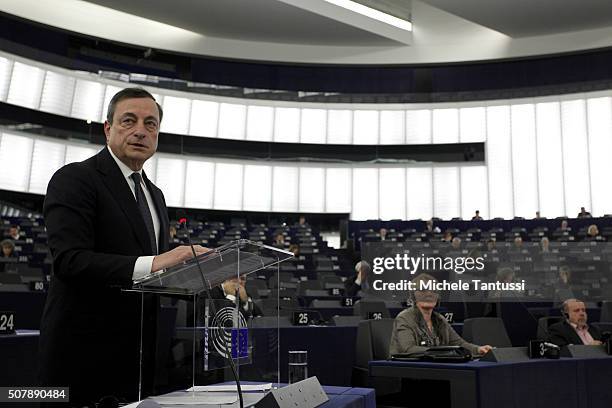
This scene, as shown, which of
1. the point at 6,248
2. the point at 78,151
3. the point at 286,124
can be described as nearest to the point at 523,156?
the point at 286,124

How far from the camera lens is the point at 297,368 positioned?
78.0 inches

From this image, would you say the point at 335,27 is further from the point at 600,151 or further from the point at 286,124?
the point at 600,151

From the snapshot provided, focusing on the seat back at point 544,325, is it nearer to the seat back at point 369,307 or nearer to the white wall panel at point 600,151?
the seat back at point 369,307

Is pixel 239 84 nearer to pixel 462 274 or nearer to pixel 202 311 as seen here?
pixel 462 274

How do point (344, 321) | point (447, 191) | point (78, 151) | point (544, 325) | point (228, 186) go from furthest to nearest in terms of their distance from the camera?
point (447, 191), point (228, 186), point (78, 151), point (344, 321), point (544, 325)

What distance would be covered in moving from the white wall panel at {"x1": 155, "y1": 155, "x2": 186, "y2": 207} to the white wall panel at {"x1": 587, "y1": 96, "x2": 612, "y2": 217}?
12.2 meters

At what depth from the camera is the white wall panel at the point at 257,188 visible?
20109 millimetres

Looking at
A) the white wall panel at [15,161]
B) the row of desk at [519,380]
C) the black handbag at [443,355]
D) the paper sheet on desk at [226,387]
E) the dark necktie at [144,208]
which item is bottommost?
A: the row of desk at [519,380]

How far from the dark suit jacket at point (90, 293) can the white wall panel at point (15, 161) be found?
15.7m

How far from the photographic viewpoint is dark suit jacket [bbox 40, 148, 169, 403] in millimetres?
1582

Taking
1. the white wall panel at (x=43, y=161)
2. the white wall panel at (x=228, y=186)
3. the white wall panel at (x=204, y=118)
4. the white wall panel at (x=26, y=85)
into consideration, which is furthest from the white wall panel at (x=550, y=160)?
the white wall panel at (x=26, y=85)

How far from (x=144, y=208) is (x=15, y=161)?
15.9m

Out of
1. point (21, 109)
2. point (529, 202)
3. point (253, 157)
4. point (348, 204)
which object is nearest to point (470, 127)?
point (529, 202)

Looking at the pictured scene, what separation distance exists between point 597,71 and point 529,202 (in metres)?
4.40
